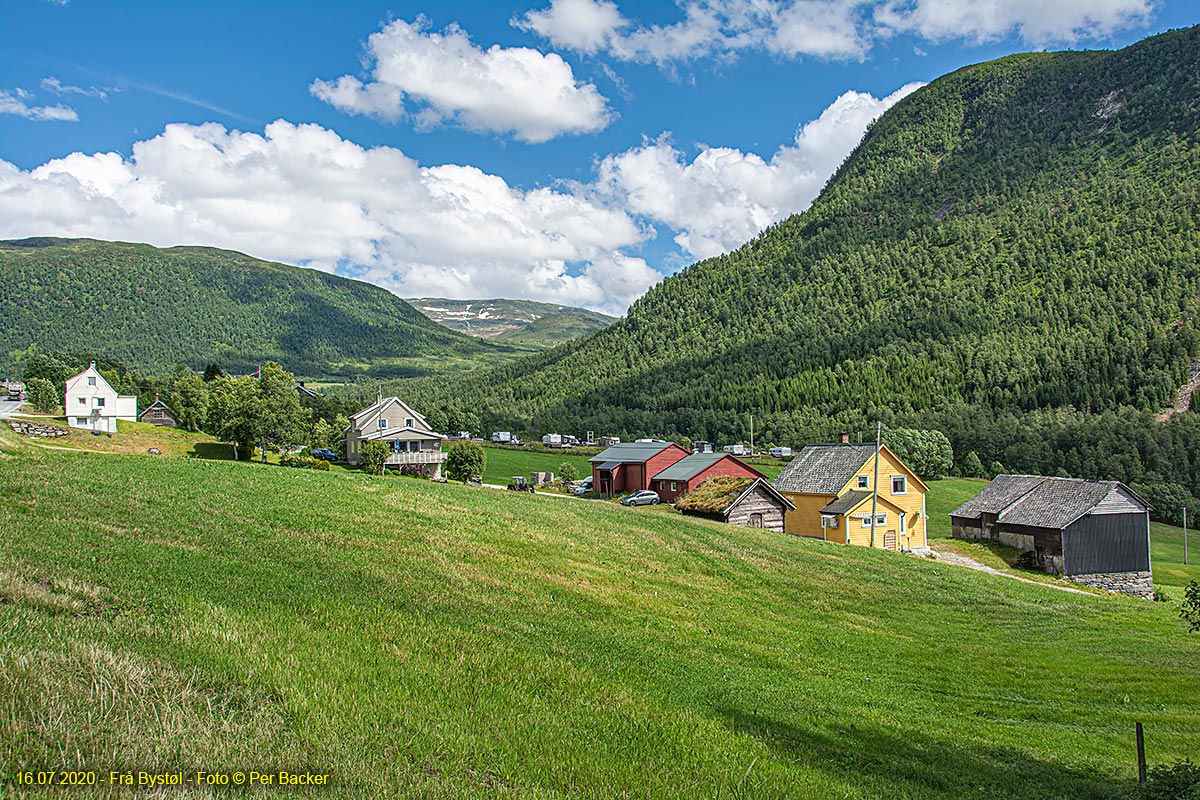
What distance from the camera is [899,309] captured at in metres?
199

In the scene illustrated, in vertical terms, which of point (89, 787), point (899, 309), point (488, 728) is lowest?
point (488, 728)

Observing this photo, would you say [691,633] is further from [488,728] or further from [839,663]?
[488,728]

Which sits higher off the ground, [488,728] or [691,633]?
[488,728]

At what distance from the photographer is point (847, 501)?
48750 mm

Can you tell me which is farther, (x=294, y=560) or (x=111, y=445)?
(x=111, y=445)

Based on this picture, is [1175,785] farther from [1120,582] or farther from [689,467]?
[689,467]

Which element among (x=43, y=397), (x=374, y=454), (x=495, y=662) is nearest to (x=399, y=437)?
(x=374, y=454)

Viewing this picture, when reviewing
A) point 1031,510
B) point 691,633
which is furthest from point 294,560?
point 1031,510

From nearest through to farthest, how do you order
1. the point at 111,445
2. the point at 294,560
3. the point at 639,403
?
the point at 294,560
the point at 111,445
the point at 639,403

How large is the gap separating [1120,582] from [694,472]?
29805 mm

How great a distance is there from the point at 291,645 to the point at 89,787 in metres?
3.83

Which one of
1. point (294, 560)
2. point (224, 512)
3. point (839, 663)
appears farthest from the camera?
point (224, 512)

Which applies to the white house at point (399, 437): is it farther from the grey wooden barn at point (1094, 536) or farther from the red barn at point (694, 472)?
the grey wooden barn at point (1094, 536)

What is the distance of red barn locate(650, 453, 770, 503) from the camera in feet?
195
